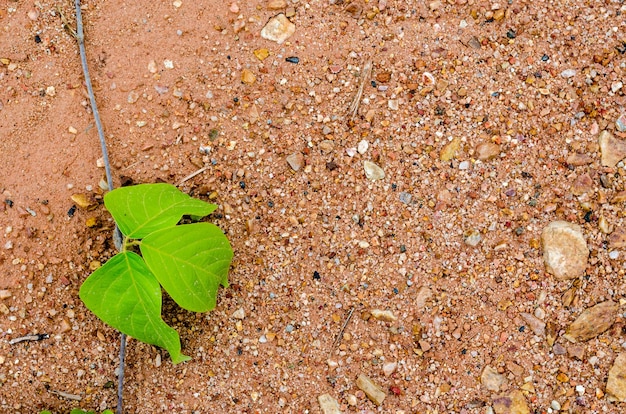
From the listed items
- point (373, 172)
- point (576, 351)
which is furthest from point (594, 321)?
point (373, 172)

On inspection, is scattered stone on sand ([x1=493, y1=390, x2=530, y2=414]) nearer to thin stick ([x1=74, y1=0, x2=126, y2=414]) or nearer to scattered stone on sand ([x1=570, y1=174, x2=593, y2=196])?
scattered stone on sand ([x1=570, y1=174, x2=593, y2=196])

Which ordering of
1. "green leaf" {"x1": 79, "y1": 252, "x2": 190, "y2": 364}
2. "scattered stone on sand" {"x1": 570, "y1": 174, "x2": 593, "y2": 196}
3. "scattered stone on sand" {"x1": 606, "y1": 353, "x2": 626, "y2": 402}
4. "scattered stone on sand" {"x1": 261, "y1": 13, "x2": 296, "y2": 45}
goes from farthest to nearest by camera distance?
"scattered stone on sand" {"x1": 261, "y1": 13, "x2": 296, "y2": 45}, "scattered stone on sand" {"x1": 570, "y1": 174, "x2": 593, "y2": 196}, "scattered stone on sand" {"x1": 606, "y1": 353, "x2": 626, "y2": 402}, "green leaf" {"x1": 79, "y1": 252, "x2": 190, "y2": 364}

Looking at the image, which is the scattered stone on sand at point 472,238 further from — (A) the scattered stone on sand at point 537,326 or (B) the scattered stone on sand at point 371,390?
(B) the scattered stone on sand at point 371,390

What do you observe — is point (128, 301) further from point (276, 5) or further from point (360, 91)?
point (276, 5)

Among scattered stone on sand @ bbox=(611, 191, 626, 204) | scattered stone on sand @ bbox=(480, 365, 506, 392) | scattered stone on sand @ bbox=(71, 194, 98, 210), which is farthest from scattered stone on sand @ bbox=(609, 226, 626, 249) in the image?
scattered stone on sand @ bbox=(71, 194, 98, 210)

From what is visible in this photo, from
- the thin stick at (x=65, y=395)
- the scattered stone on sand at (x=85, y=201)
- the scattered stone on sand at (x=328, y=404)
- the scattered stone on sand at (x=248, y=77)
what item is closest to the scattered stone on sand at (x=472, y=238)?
the scattered stone on sand at (x=328, y=404)

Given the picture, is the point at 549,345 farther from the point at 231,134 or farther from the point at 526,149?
the point at 231,134
